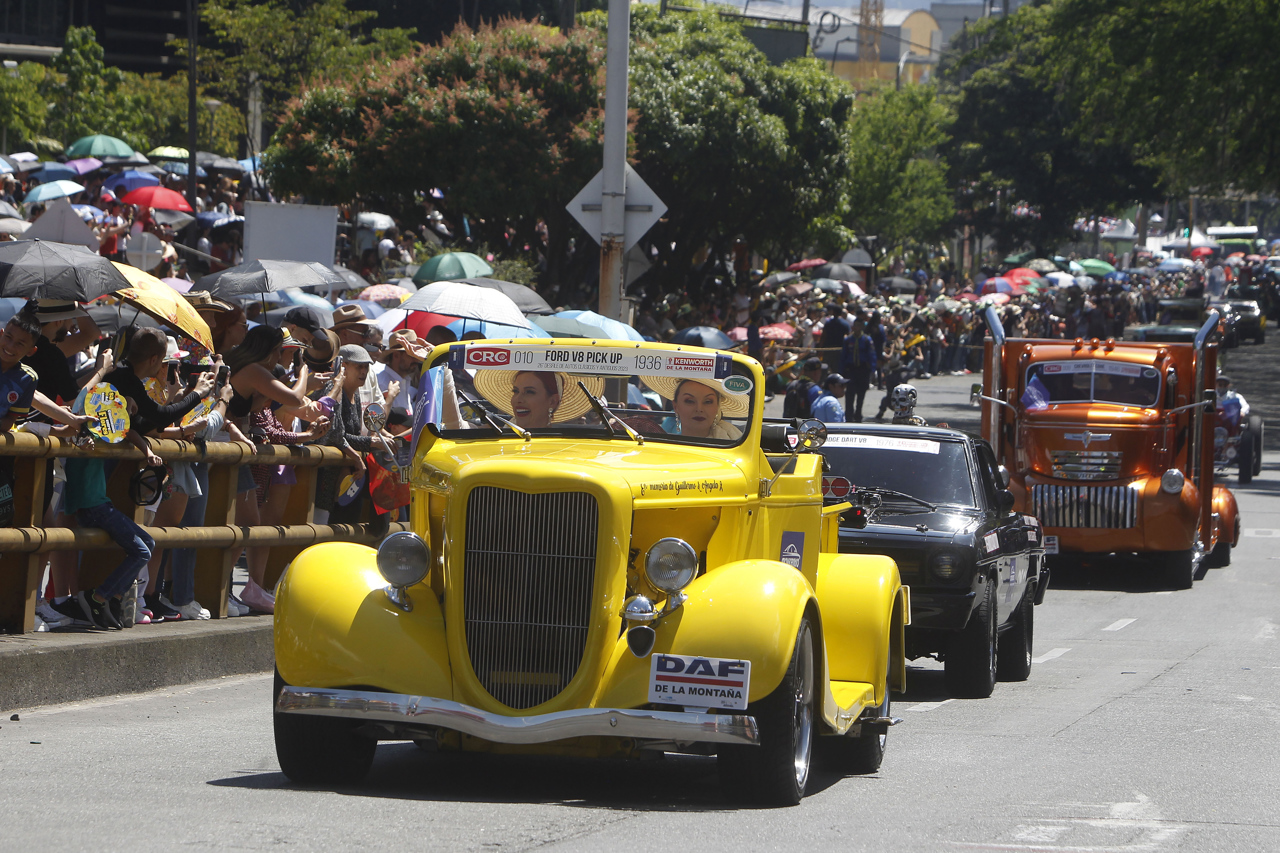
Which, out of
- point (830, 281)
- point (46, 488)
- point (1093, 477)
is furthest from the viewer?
point (830, 281)

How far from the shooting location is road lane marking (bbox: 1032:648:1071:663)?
41.2ft

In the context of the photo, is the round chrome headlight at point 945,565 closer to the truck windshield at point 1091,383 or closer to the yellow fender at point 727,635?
the yellow fender at point 727,635

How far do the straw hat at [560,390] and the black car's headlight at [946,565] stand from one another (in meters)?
3.65

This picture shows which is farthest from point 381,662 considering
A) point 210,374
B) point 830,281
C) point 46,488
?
point 830,281

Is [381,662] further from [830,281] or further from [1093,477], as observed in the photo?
[830,281]

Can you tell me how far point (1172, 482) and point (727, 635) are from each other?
11.9 meters

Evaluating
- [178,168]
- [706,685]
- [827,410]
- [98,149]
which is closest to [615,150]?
[827,410]

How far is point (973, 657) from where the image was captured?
10305mm

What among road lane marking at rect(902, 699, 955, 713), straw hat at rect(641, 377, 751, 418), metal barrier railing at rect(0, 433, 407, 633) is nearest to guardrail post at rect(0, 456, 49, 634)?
metal barrier railing at rect(0, 433, 407, 633)

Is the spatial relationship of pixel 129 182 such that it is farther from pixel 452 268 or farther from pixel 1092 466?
pixel 1092 466

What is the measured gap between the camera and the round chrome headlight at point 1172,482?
16.9 metres

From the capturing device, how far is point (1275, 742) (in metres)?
8.80

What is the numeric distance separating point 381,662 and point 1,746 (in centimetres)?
202

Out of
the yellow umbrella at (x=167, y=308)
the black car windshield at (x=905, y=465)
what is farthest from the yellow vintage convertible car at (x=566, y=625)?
the black car windshield at (x=905, y=465)
